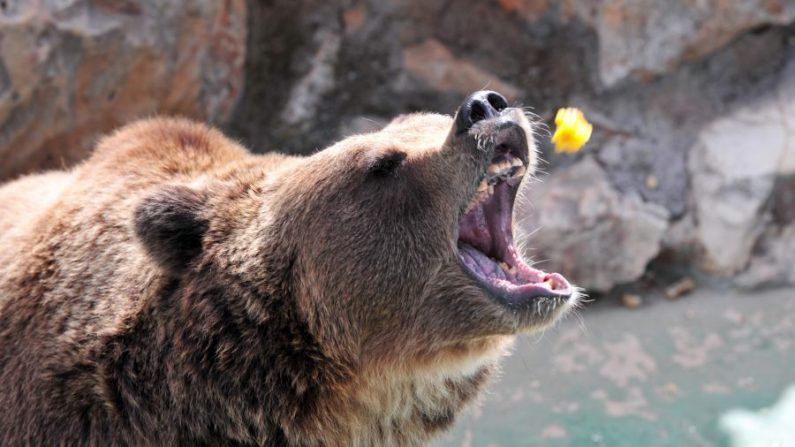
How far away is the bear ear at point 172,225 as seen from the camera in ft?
9.57

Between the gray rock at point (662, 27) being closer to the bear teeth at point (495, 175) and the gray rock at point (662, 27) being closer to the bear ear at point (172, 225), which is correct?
the bear teeth at point (495, 175)

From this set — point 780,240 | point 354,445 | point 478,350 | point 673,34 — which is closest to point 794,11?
point 673,34

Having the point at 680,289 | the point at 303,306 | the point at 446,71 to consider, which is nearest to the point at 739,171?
the point at 680,289

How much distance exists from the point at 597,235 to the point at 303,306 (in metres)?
2.62

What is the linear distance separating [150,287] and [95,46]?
2101mm

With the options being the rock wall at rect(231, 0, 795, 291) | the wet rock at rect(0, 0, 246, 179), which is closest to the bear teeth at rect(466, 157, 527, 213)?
the rock wall at rect(231, 0, 795, 291)

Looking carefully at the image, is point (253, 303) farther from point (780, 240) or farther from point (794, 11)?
point (794, 11)

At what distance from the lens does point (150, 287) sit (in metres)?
3.02

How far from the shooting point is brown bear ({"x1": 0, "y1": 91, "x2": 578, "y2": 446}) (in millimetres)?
2859

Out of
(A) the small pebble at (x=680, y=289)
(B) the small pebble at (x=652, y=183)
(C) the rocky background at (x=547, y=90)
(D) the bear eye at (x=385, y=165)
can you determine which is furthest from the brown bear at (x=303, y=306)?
(B) the small pebble at (x=652, y=183)

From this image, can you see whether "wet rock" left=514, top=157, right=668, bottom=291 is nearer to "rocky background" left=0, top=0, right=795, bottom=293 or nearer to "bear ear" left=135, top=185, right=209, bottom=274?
"rocky background" left=0, top=0, right=795, bottom=293

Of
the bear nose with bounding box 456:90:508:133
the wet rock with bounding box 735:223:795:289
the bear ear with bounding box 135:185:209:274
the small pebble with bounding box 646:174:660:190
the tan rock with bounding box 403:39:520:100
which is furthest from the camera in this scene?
the tan rock with bounding box 403:39:520:100

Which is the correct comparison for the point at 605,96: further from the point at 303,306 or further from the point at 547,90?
the point at 303,306

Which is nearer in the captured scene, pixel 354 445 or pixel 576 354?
pixel 354 445
